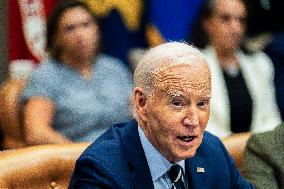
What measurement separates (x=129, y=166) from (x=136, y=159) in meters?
0.03

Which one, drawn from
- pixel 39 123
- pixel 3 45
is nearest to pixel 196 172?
pixel 39 123

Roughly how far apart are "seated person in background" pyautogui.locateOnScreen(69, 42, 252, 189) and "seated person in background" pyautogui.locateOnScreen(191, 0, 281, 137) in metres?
1.72

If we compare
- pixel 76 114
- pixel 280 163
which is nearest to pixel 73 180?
pixel 280 163

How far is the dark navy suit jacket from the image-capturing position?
6.21ft

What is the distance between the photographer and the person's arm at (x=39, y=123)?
11.3 ft

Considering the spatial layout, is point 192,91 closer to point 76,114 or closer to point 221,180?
point 221,180

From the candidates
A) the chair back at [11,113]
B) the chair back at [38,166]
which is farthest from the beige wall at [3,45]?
the chair back at [38,166]

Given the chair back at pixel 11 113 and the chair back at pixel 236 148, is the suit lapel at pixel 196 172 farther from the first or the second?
the chair back at pixel 11 113

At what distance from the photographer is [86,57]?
366 cm

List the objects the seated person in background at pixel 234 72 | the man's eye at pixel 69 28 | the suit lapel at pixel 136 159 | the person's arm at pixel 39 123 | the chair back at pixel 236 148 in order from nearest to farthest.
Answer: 1. the suit lapel at pixel 136 159
2. the chair back at pixel 236 148
3. the person's arm at pixel 39 123
4. the man's eye at pixel 69 28
5. the seated person in background at pixel 234 72

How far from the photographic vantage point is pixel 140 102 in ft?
6.22

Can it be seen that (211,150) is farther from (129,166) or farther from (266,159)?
(266,159)

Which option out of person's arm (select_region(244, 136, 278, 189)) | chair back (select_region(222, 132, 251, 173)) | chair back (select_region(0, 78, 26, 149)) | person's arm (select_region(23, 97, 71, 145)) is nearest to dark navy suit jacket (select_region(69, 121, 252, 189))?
person's arm (select_region(244, 136, 278, 189))

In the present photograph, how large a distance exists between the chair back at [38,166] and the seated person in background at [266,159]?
592mm
